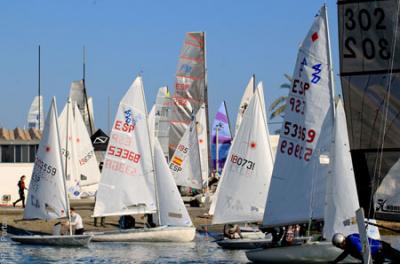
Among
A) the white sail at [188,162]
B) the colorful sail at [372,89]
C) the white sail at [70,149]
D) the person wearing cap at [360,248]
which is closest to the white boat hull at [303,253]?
the person wearing cap at [360,248]

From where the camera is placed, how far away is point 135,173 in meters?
35.4

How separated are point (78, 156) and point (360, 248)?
1190 inches

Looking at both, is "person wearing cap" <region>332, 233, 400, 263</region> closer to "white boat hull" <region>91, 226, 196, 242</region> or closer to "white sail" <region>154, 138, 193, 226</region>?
"white boat hull" <region>91, 226, 196, 242</region>

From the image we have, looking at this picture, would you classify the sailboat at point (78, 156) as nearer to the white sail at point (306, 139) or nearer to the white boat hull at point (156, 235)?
the white boat hull at point (156, 235)

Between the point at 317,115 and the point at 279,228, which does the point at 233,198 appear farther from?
the point at 317,115

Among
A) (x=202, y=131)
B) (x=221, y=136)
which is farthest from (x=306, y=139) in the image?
(x=221, y=136)

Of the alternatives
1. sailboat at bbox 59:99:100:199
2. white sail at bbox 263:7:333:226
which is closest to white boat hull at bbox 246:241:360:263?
white sail at bbox 263:7:333:226

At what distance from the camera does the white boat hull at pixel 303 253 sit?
25.1m

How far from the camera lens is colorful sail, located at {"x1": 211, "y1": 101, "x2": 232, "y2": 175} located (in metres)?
56.8

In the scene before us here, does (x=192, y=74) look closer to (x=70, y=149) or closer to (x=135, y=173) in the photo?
(x=70, y=149)

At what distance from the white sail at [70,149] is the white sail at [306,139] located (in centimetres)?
2252

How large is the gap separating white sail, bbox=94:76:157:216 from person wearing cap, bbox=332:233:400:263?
43.3 feet

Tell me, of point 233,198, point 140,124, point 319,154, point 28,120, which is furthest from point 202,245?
point 28,120

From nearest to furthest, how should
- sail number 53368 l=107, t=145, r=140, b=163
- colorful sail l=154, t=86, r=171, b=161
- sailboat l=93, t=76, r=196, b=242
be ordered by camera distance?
sailboat l=93, t=76, r=196, b=242 → sail number 53368 l=107, t=145, r=140, b=163 → colorful sail l=154, t=86, r=171, b=161
